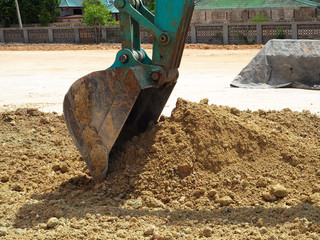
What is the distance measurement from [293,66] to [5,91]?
7065mm

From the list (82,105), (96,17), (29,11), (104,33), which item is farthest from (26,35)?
(82,105)

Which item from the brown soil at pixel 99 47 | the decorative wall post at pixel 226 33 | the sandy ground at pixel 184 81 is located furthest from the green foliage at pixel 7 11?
the decorative wall post at pixel 226 33

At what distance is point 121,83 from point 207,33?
76.8 ft

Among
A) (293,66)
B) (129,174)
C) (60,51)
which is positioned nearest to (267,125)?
(129,174)

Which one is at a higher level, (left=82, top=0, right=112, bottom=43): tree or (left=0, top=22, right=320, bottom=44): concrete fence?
(left=82, top=0, right=112, bottom=43): tree

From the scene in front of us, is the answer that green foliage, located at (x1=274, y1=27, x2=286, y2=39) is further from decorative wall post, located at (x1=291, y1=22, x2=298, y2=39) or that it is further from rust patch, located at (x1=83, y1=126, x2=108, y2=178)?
rust patch, located at (x1=83, y1=126, x2=108, y2=178)

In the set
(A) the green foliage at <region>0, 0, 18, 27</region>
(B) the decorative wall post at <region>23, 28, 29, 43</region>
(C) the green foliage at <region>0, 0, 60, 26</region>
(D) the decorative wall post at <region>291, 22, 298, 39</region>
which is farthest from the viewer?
(C) the green foliage at <region>0, 0, 60, 26</region>

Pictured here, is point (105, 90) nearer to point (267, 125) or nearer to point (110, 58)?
point (267, 125)

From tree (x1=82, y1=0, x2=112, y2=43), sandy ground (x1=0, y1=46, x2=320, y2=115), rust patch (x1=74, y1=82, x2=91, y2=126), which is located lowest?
sandy ground (x1=0, y1=46, x2=320, y2=115)

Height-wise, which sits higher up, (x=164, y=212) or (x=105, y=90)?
(x=105, y=90)

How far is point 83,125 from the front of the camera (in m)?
4.88

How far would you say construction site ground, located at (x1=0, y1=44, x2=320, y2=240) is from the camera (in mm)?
4016

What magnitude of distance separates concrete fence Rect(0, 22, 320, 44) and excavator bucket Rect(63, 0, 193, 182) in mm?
20580

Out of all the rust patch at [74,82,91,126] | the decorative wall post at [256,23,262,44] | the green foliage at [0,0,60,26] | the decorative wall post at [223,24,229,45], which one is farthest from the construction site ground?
the green foliage at [0,0,60,26]
